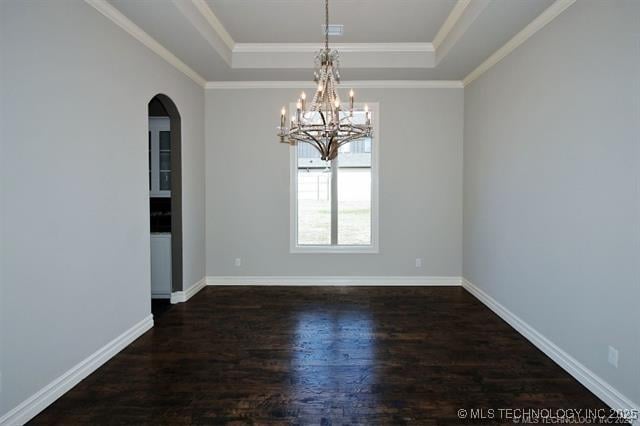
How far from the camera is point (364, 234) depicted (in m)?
5.43

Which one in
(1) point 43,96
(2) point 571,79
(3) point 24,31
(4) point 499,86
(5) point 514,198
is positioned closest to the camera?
(3) point 24,31

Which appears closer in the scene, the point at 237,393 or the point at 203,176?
the point at 237,393

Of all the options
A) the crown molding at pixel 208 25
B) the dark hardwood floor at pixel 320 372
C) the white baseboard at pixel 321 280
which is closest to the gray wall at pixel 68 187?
the dark hardwood floor at pixel 320 372

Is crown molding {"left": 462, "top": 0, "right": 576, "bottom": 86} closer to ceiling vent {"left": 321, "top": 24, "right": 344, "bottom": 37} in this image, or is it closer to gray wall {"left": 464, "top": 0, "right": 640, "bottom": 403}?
gray wall {"left": 464, "top": 0, "right": 640, "bottom": 403}

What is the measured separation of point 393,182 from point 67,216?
3.92m

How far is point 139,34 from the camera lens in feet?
11.3

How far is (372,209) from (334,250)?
0.81 metres

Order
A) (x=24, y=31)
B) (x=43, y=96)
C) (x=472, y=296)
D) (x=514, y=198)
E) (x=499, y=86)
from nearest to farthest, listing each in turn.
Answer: (x=24, y=31), (x=43, y=96), (x=514, y=198), (x=499, y=86), (x=472, y=296)

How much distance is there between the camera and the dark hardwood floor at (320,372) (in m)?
2.35

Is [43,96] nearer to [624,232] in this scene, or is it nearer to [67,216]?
[67,216]

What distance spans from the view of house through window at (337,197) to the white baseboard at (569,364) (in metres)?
2.05

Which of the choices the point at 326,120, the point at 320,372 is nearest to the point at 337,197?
Answer: the point at 326,120

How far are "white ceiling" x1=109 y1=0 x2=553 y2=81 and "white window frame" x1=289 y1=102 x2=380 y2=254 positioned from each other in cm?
76

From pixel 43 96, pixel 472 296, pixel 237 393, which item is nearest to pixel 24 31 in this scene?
pixel 43 96
